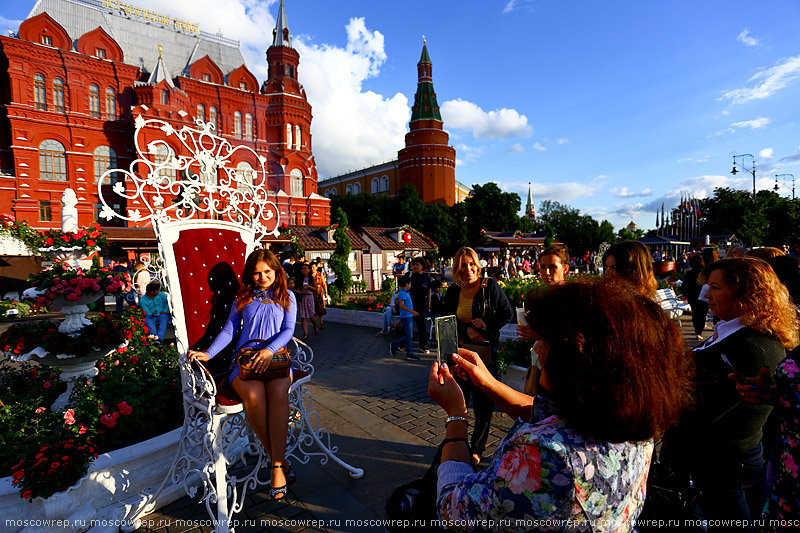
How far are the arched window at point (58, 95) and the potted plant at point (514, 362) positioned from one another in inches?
1510

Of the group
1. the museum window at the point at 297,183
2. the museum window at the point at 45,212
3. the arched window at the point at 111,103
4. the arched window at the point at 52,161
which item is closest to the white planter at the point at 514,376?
the museum window at the point at 45,212

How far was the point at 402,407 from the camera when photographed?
4691 millimetres

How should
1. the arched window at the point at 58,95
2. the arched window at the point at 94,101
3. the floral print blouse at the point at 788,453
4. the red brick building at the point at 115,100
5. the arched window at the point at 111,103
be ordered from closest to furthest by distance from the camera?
the floral print blouse at the point at 788,453 → the red brick building at the point at 115,100 → the arched window at the point at 58,95 → the arched window at the point at 94,101 → the arched window at the point at 111,103

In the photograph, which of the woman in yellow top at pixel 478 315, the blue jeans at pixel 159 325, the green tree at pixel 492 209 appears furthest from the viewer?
the green tree at pixel 492 209

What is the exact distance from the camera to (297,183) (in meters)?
40.4

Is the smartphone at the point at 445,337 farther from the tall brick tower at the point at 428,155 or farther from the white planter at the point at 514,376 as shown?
the tall brick tower at the point at 428,155

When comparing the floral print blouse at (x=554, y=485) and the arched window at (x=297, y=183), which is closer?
the floral print blouse at (x=554, y=485)

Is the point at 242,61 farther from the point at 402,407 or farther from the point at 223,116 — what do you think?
the point at 402,407

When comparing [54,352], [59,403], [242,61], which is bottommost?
[59,403]

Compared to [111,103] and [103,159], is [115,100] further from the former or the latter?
[103,159]

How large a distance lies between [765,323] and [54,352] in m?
4.99

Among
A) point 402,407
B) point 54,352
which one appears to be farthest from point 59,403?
point 402,407

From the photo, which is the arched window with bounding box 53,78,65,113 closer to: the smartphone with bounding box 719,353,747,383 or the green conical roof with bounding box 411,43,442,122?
the smartphone with bounding box 719,353,747,383

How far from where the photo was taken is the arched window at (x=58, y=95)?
95.1 feet
